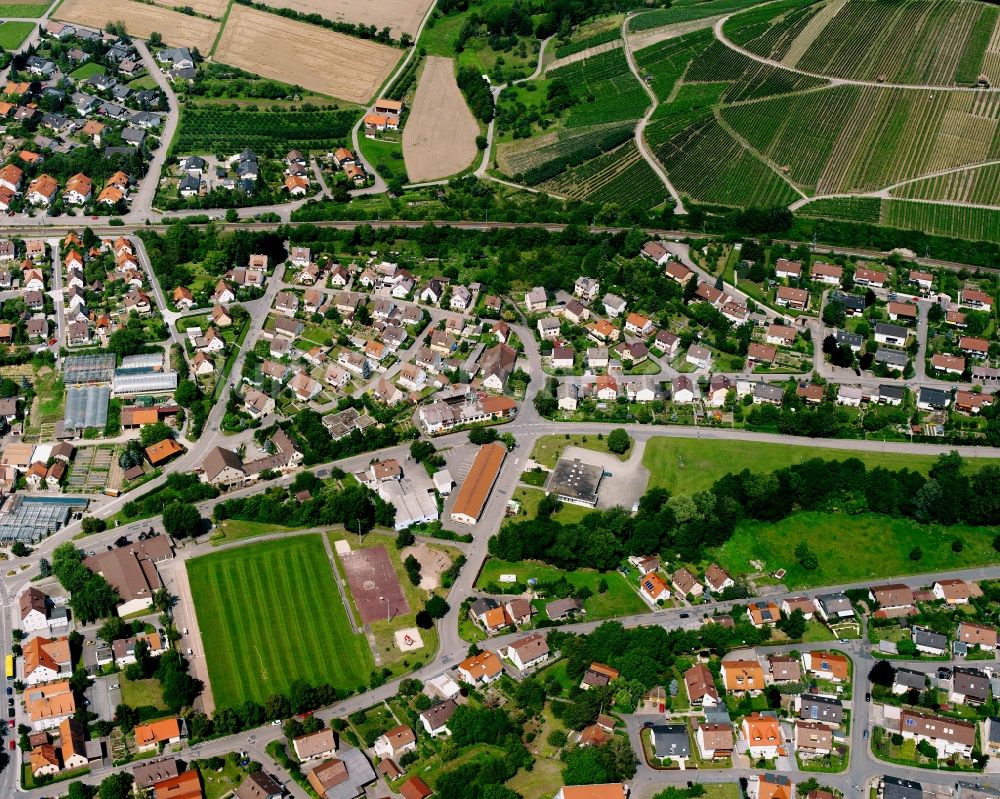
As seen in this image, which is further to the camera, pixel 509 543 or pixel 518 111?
pixel 518 111

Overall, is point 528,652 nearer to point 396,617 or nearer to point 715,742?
point 396,617

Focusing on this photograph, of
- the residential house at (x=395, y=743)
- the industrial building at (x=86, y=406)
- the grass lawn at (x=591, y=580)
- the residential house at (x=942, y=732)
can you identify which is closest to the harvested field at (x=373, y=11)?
the industrial building at (x=86, y=406)

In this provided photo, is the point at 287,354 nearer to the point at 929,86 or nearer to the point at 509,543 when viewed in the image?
the point at 509,543

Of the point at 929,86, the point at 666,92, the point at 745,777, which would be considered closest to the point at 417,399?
the point at 745,777

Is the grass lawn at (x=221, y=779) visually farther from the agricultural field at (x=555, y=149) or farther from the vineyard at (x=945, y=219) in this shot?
the vineyard at (x=945, y=219)

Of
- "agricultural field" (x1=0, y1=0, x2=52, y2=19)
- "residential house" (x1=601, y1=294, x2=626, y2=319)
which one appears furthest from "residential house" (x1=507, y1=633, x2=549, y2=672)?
"agricultural field" (x1=0, y1=0, x2=52, y2=19)

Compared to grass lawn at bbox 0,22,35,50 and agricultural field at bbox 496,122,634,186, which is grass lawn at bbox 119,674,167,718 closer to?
agricultural field at bbox 496,122,634,186
